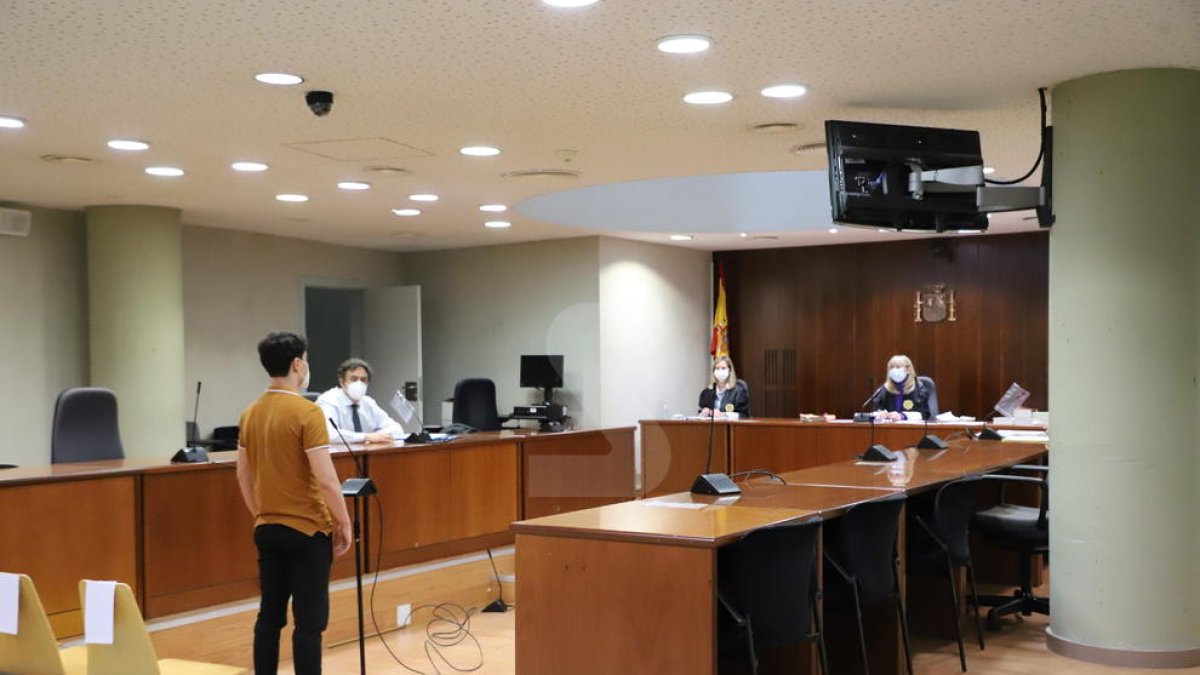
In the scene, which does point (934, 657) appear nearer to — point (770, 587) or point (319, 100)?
point (770, 587)

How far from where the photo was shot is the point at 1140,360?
513cm

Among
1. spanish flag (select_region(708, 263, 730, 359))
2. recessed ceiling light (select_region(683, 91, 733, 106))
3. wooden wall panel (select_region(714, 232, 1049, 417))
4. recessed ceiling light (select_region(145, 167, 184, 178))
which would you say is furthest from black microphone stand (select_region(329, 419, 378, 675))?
wooden wall panel (select_region(714, 232, 1049, 417))

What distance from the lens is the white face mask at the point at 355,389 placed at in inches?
296

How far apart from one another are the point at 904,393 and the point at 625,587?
660 cm

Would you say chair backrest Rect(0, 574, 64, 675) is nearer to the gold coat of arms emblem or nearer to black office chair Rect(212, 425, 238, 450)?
black office chair Rect(212, 425, 238, 450)

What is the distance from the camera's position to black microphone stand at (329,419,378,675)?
16.1 ft

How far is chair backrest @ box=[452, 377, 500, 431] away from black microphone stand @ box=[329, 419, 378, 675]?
12.7ft

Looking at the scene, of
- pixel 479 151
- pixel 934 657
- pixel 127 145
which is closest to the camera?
pixel 934 657

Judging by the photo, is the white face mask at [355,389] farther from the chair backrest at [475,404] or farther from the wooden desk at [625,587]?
the wooden desk at [625,587]

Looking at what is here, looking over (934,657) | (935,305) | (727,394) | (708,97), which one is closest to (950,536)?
(934,657)

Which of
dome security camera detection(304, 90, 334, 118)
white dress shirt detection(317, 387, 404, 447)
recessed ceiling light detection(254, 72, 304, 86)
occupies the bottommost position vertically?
white dress shirt detection(317, 387, 404, 447)

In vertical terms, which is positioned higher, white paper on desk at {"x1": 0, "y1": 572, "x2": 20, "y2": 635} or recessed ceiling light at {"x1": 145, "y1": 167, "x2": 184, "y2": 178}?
recessed ceiling light at {"x1": 145, "y1": 167, "x2": 184, "y2": 178}

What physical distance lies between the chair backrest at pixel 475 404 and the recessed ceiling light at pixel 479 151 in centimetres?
366

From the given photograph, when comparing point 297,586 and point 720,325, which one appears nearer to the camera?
point 297,586
